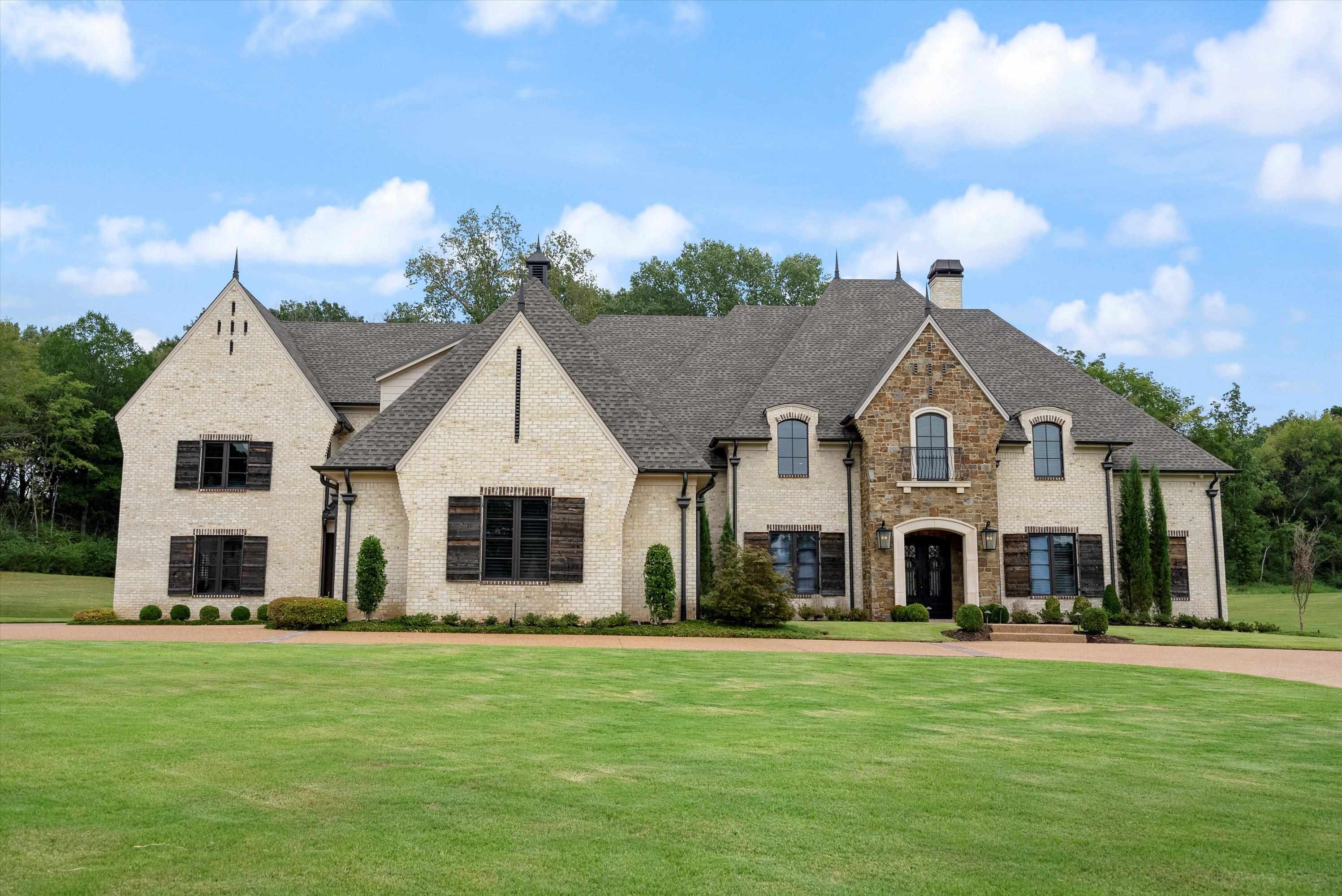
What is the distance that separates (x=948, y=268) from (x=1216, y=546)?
1319 centimetres

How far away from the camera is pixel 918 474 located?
27.3 metres

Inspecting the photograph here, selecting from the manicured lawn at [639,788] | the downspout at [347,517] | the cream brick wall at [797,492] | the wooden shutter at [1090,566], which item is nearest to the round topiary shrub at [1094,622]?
the wooden shutter at [1090,566]

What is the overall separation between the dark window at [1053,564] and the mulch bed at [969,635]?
6477mm

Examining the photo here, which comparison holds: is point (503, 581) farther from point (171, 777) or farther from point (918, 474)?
point (171, 777)

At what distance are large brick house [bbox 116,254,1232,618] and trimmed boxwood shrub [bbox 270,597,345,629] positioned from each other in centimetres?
138

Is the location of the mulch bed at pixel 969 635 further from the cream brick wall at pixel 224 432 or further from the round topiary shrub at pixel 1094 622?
the cream brick wall at pixel 224 432

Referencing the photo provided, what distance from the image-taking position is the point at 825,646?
751 inches

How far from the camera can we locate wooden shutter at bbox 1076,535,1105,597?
92.4 feet

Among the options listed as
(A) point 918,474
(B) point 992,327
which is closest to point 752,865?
(A) point 918,474

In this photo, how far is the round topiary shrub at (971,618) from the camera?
875 inches

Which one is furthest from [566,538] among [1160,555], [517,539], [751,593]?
[1160,555]

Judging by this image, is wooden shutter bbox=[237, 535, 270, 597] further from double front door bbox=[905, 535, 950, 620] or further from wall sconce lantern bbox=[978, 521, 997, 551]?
wall sconce lantern bbox=[978, 521, 997, 551]

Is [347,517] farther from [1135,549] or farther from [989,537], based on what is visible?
[1135,549]

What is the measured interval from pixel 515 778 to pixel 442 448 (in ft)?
52.6
